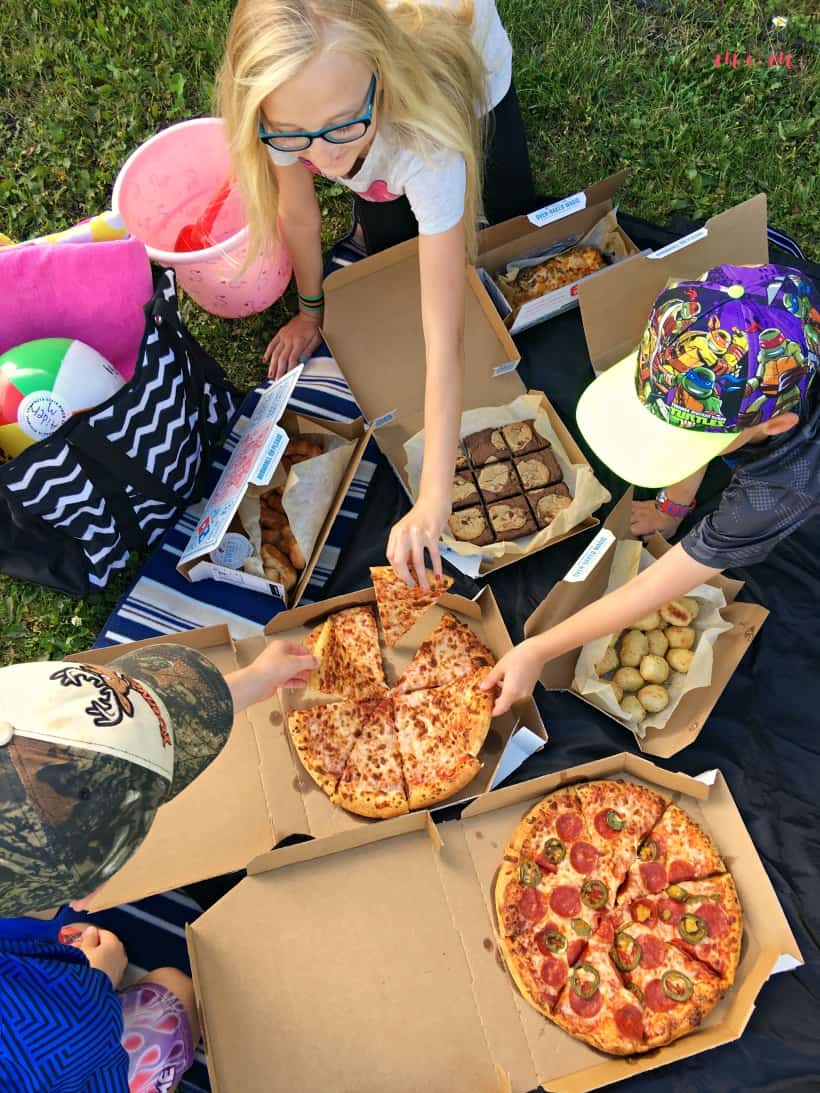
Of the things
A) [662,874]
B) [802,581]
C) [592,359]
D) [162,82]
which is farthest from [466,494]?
[162,82]

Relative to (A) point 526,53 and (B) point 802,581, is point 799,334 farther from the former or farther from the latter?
(A) point 526,53

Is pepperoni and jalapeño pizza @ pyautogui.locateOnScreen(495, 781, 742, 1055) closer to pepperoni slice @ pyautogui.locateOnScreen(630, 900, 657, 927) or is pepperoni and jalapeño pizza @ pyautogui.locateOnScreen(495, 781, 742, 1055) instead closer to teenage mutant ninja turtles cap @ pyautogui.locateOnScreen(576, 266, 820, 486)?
pepperoni slice @ pyautogui.locateOnScreen(630, 900, 657, 927)

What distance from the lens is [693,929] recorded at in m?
2.48

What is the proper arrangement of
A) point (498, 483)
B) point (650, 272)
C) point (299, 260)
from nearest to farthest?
point (650, 272) < point (498, 483) < point (299, 260)

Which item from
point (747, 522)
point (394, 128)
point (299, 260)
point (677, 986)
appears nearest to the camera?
point (747, 522)

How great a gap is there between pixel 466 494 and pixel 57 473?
1.42 metres

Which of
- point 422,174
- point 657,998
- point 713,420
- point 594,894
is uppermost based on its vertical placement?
point 422,174

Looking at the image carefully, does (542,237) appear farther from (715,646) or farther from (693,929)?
(693,929)

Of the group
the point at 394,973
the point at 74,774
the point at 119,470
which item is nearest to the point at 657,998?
the point at 394,973

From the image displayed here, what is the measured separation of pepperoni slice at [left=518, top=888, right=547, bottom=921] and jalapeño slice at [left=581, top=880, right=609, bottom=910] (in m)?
0.13

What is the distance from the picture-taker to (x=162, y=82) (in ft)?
13.5

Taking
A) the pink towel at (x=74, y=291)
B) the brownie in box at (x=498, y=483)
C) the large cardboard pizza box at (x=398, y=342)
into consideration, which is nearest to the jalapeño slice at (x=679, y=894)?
the brownie in box at (x=498, y=483)

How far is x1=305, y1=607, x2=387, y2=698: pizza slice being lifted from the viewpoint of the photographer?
2.78 m

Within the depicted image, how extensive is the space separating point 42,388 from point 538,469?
1.72m
